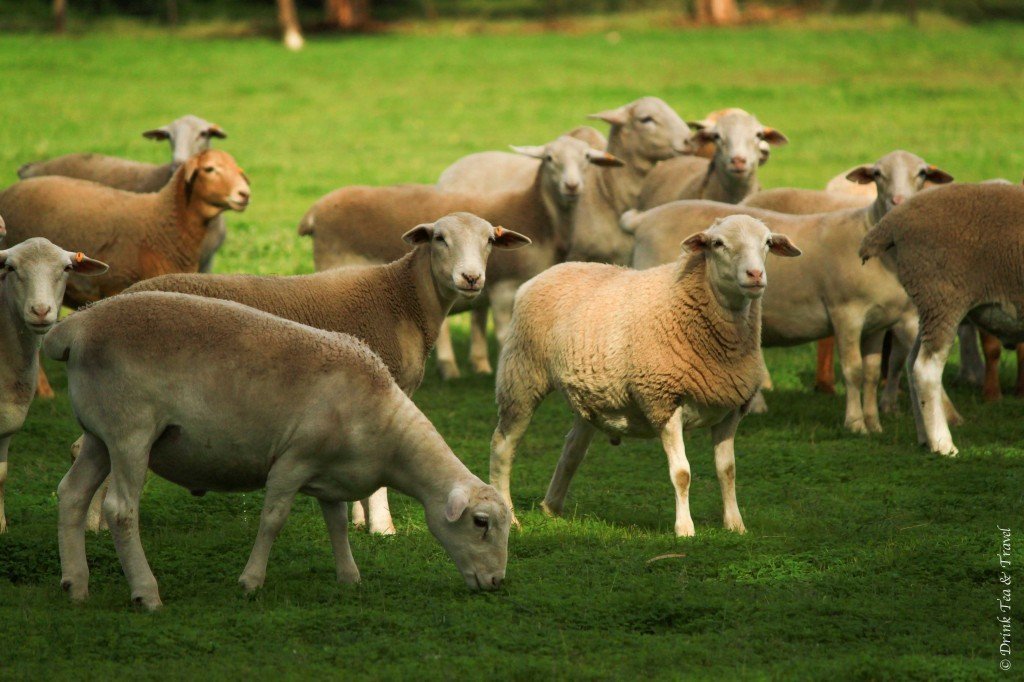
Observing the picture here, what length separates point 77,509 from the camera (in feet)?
21.2

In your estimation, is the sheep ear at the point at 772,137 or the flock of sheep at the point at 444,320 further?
the sheep ear at the point at 772,137

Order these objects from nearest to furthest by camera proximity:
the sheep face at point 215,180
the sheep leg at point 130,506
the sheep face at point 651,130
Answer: the sheep leg at point 130,506 < the sheep face at point 215,180 < the sheep face at point 651,130

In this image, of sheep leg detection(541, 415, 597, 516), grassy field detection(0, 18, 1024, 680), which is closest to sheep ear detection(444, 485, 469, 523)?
grassy field detection(0, 18, 1024, 680)

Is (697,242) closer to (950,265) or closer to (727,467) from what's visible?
(727,467)

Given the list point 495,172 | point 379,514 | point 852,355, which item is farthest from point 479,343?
point 379,514

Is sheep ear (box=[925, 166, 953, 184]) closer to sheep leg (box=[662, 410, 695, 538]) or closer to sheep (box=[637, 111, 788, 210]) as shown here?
sheep (box=[637, 111, 788, 210])

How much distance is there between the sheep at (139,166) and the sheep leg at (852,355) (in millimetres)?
5787

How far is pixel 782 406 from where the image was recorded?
11203 millimetres

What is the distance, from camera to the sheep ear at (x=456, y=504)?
644 centimetres

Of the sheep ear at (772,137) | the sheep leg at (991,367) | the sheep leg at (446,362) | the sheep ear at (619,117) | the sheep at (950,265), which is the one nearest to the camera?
the sheep at (950,265)

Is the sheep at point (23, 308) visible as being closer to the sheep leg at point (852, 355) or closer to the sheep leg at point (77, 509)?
the sheep leg at point (77, 509)

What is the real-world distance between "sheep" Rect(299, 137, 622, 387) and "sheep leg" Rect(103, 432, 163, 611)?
5501 mm

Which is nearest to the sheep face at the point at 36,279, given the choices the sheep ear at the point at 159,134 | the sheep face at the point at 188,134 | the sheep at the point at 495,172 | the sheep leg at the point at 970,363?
the sheep face at the point at 188,134

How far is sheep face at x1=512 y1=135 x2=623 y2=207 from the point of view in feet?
38.5
